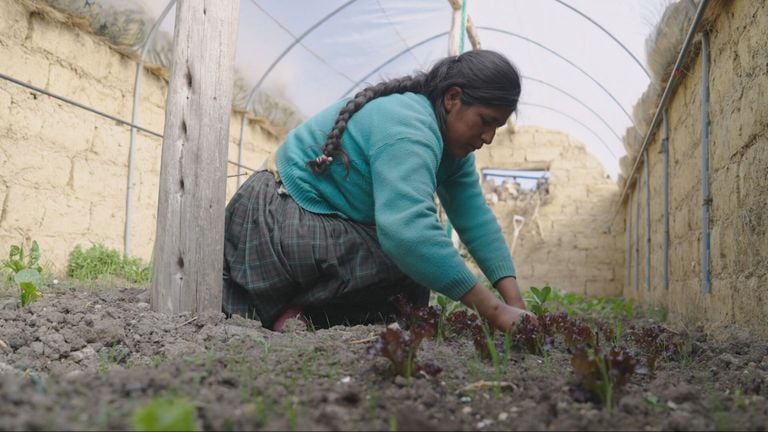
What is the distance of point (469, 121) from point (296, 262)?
0.93m

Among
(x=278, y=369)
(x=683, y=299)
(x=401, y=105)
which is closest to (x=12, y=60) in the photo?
(x=401, y=105)

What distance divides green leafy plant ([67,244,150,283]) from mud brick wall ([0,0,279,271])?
121 millimetres

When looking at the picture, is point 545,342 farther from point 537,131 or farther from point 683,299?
point 537,131

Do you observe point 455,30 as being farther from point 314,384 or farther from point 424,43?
point 314,384

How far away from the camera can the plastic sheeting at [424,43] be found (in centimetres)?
633

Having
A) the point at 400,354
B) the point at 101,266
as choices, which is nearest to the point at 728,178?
the point at 400,354

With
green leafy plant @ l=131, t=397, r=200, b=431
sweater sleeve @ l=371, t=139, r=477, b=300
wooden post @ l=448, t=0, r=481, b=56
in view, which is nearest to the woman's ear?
sweater sleeve @ l=371, t=139, r=477, b=300

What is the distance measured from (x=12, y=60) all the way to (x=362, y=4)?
3892 mm

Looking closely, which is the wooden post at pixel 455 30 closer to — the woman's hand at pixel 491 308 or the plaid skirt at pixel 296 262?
the plaid skirt at pixel 296 262

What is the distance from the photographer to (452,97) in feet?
7.94

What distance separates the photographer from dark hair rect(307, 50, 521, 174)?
2.33 m

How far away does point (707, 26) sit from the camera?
11.3 feet

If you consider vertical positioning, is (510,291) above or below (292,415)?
above

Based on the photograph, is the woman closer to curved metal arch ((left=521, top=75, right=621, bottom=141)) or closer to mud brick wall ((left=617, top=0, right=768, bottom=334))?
mud brick wall ((left=617, top=0, right=768, bottom=334))
